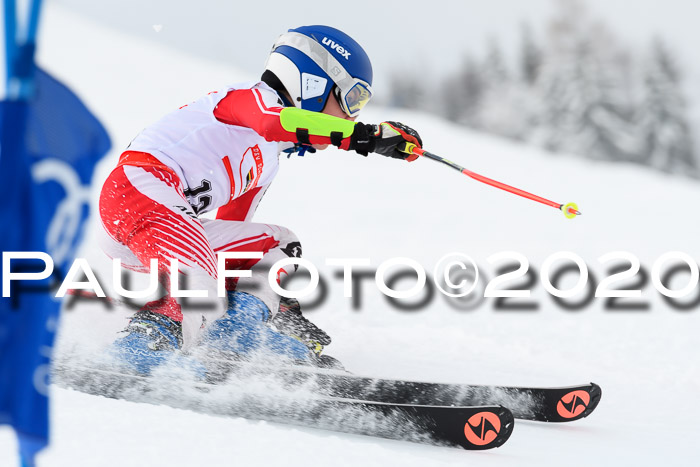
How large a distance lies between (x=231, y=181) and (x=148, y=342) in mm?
715

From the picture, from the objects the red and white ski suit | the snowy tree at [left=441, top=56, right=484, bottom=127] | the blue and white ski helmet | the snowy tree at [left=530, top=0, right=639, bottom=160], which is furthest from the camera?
the snowy tree at [left=441, top=56, right=484, bottom=127]

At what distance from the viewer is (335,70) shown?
295cm

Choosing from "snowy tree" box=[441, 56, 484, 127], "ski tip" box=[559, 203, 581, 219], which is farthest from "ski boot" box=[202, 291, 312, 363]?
"snowy tree" box=[441, 56, 484, 127]

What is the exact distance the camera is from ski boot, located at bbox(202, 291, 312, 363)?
2.97 meters

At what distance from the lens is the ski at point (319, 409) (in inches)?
85.4

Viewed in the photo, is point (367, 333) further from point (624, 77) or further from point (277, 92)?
point (624, 77)

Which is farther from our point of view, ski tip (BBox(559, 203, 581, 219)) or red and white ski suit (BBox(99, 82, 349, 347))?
red and white ski suit (BBox(99, 82, 349, 347))

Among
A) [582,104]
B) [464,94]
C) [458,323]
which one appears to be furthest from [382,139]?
[464,94]

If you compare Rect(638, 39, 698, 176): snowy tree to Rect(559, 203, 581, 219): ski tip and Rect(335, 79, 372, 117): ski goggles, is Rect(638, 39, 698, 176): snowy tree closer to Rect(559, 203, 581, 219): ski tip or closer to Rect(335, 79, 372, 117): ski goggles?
Rect(335, 79, 372, 117): ski goggles

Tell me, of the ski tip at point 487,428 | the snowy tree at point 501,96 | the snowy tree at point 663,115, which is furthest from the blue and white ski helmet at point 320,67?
the snowy tree at point 501,96

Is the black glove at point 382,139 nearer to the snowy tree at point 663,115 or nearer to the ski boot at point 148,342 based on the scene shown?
the ski boot at point 148,342

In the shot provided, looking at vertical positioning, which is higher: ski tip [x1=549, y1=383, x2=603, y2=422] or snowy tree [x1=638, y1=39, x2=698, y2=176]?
snowy tree [x1=638, y1=39, x2=698, y2=176]

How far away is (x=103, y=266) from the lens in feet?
14.7

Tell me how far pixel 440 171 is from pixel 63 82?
1019 centimetres
